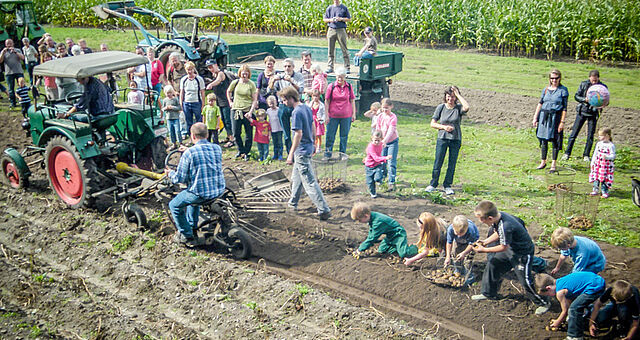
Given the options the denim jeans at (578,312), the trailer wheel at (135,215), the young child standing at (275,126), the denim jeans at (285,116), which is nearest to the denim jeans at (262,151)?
the young child standing at (275,126)

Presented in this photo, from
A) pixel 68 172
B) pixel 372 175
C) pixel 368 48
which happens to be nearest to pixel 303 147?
pixel 372 175

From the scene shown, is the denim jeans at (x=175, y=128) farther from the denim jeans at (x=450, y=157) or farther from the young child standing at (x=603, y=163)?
the young child standing at (x=603, y=163)

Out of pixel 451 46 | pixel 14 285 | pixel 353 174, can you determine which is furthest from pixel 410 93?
pixel 14 285

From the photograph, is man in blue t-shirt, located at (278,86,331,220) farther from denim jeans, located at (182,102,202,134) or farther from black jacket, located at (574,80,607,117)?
black jacket, located at (574,80,607,117)

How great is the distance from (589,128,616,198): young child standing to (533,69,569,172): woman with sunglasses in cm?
89

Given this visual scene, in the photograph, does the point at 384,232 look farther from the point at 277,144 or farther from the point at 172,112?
the point at 172,112

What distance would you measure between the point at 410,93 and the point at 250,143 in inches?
268

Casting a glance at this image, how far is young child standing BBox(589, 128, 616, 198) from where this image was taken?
29.1 feet

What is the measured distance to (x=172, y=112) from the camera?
11664 mm

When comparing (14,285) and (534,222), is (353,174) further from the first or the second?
(14,285)

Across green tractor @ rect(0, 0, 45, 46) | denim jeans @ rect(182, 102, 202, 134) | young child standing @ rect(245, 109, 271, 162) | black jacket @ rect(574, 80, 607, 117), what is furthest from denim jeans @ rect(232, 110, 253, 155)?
green tractor @ rect(0, 0, 45, 46)

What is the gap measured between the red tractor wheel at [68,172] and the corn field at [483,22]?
17.6 meters

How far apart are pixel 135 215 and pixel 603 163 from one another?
7429mm

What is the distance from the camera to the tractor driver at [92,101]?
336 inches
